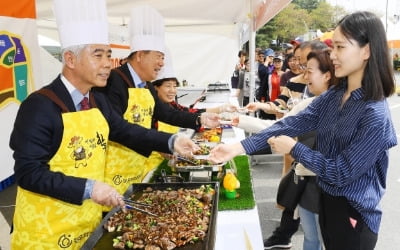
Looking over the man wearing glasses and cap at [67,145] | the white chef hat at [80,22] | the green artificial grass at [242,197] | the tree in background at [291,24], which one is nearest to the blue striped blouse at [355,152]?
the green artificial grass at [242,197]

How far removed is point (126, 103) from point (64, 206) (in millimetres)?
933

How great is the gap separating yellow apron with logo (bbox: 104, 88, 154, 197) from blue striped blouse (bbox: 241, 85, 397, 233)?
3.77ft

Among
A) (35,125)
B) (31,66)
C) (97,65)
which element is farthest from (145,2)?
(35,125)

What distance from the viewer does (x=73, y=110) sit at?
5.37 feet

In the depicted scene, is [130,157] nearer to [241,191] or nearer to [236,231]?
[241,191]

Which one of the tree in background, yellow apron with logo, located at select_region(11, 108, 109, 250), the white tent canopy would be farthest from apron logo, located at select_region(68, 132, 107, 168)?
→ the tree in background

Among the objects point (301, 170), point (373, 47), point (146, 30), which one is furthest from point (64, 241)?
point (146, 30)

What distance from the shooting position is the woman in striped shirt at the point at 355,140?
1.45 m

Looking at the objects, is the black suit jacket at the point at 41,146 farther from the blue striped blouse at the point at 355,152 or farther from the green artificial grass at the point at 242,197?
the blue striped blouse at the point at 355,152

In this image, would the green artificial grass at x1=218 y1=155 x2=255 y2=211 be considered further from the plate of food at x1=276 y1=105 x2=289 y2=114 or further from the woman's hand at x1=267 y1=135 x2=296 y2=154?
the plate of food at x1=276 y1=105 x2=289 y2=114

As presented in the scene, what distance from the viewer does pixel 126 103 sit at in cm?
242

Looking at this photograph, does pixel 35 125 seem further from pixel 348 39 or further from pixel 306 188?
pixel 306 188

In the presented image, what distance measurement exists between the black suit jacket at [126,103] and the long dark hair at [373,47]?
1.43 m

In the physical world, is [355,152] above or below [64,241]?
above
